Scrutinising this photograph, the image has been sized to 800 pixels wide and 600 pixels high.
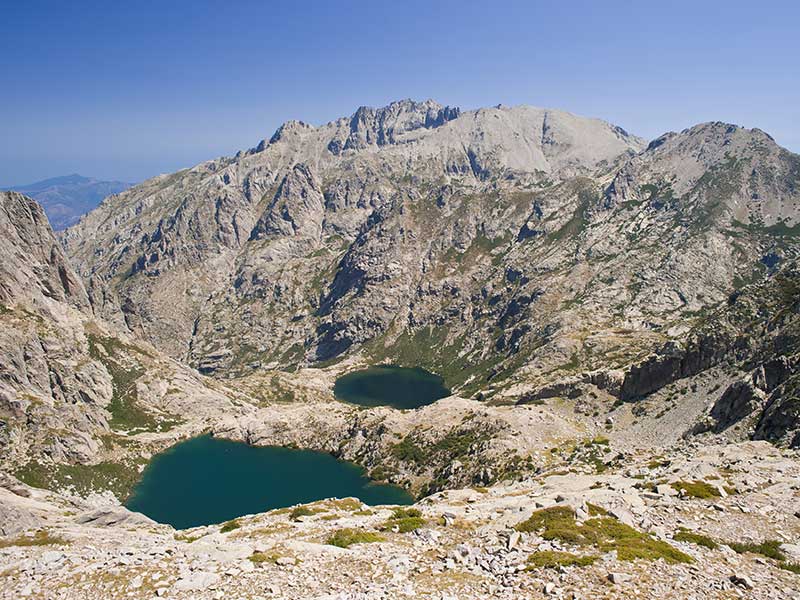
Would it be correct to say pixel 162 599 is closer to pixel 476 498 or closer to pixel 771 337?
pixel 476 498

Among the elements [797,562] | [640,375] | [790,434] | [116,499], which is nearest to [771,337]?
[640,375]

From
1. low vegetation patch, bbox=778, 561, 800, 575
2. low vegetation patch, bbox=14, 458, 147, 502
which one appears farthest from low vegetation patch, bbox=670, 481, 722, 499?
low vegetation patch, bbox=14, 458, 147, 502

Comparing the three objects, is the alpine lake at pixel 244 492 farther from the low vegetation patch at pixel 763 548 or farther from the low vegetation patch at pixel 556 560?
the low vegetation patch at pixel 556 560

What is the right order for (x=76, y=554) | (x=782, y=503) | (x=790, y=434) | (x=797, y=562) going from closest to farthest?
(x=797, y=562) < (x=76, y=554) < (x=782, y=503) < (x=790, y=434)

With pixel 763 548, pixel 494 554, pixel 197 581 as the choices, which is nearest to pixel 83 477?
pixel 197 581

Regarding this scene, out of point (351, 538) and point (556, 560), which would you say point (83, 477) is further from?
point (556, 560)

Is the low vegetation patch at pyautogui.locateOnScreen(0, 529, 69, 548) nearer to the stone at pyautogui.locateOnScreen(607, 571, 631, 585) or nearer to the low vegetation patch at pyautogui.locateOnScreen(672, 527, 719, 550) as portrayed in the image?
the stone at pyautogui.locateOnScreen(607, 571, 631, 585)

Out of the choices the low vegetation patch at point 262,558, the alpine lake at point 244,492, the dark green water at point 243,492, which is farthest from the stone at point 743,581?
the alpine lake at point 244,492
